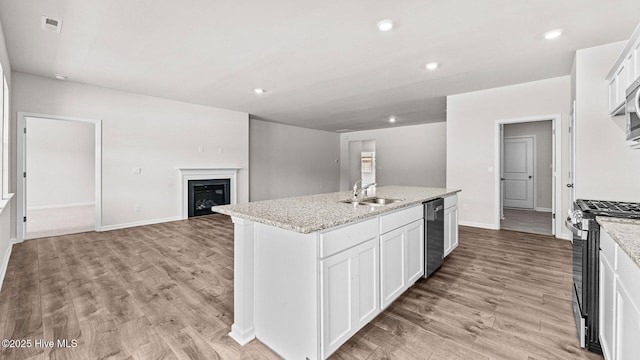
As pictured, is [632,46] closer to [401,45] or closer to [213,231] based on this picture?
[401,45]

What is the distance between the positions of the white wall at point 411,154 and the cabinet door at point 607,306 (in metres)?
7.08

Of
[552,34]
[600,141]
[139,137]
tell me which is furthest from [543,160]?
[139,137]

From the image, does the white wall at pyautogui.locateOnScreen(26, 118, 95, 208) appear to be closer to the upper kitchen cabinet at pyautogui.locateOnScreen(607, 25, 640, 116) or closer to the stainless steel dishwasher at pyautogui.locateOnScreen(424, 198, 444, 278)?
the stainless steel dishwasher at pyautogui.locateOnScreen(424, 198, 444, 278)

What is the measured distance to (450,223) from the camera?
333 centimetres

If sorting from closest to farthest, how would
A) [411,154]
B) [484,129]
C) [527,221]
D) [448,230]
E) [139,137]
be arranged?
1. [448,230]
2. [484,129]
3. [139,137]
4. [527,221]
5. [411,154]

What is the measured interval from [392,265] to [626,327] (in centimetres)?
120

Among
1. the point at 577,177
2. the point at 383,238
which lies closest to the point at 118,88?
the point at 383,238

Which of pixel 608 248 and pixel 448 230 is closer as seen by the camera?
pixel 608 248

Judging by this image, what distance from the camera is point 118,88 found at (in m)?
4.76

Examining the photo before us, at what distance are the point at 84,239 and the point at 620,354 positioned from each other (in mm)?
5730

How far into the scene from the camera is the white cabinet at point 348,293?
154 centimetres

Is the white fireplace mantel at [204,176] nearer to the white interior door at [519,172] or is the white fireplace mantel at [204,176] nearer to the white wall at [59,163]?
the white wall at [59,163]

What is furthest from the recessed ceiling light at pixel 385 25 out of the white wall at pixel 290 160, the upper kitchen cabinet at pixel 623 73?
the white wall at pixel 290 160

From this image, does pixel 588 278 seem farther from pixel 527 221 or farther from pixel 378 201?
pixel 527 221
